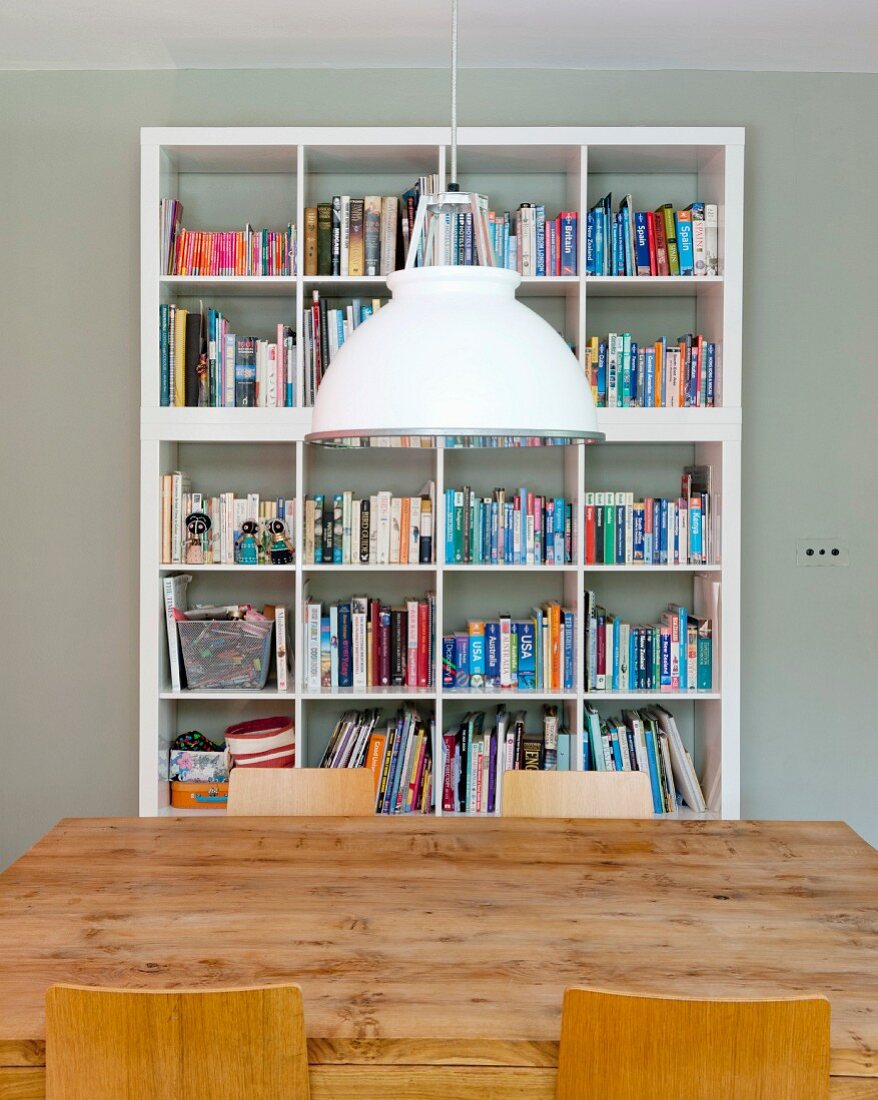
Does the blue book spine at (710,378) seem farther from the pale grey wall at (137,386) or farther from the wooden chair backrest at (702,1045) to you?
the wooden chair backrest at (702,1045)

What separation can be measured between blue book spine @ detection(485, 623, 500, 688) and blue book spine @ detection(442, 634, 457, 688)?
0.33 feet

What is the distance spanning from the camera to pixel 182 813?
11.2ft

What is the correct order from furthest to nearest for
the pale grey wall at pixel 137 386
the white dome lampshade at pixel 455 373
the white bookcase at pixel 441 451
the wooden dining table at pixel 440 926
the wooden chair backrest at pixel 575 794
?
1. the pale grey wall at pixel 137 386
2. the white bookcase at pixel 441 451
3. the wooden chair backrest at pixel 575 794
4. the white dome lampshade at pixel 455 373
5. the wooden dining table at pixel 440 926

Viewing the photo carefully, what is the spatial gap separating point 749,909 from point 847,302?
7.78 feet

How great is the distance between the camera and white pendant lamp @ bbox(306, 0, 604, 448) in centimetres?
157

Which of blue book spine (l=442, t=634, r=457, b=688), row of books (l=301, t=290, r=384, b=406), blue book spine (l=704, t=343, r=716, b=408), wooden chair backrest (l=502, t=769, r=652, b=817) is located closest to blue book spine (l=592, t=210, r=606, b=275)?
→ blue book spine (l=704, t=343, r=716, b=408)

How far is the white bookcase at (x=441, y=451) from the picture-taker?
3.33 meters

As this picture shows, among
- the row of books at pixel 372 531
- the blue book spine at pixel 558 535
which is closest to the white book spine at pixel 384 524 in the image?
the row of books at pixel 372 531

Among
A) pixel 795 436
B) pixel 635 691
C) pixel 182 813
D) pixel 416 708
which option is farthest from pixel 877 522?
pixel 182 813

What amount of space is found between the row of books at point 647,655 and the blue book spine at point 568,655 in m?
0.04

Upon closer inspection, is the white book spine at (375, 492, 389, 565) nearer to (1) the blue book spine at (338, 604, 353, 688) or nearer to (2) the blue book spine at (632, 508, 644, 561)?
(1) the blue book spine at (338, 604, 353, 688)

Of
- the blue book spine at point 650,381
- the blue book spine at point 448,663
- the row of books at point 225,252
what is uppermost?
the row of books at point 225,252

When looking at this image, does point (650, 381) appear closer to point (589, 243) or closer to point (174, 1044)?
point (589, 243)

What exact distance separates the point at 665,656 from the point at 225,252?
1804mm
